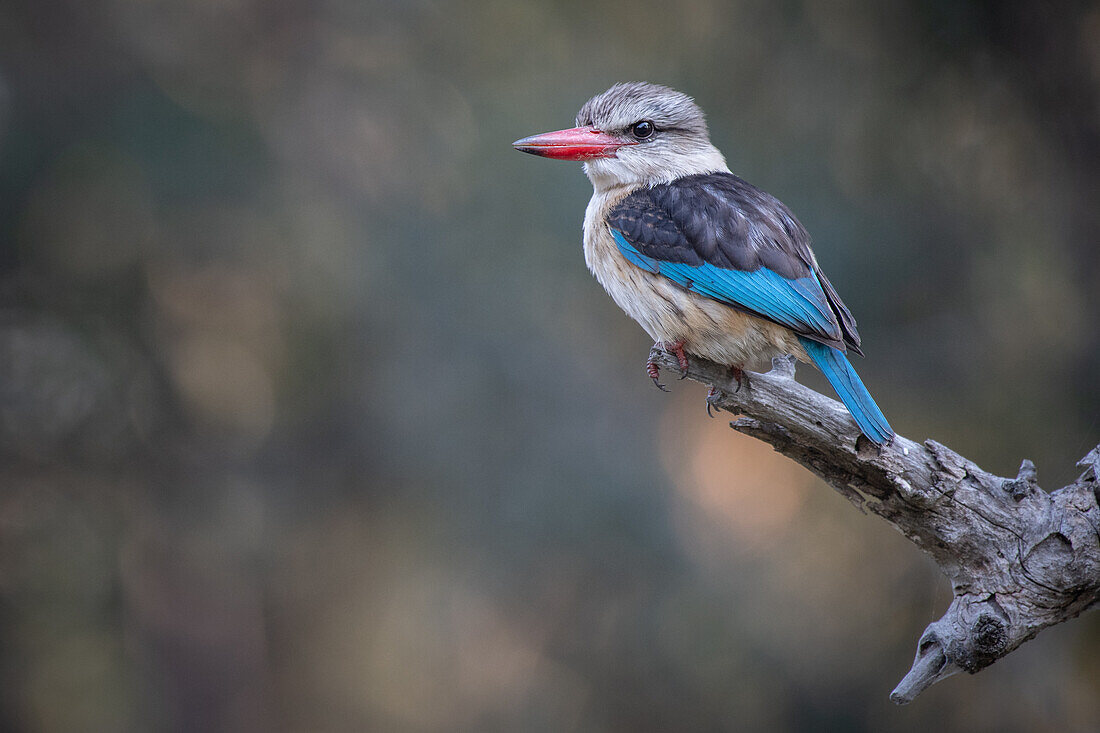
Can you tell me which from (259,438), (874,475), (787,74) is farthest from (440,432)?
(874,475)

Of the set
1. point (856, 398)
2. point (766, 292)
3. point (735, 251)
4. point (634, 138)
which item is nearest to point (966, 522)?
point (856, 398)

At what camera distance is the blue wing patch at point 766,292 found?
2965mm

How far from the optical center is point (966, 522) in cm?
292

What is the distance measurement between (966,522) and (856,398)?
0.49m

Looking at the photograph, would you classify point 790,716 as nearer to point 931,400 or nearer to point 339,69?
point 931,400

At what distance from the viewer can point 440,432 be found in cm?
652

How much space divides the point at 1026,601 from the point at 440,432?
4.16 m

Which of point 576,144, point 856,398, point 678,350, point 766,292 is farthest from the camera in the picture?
point 576,144

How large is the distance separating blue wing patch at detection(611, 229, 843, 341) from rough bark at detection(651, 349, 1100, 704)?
0.62 ft

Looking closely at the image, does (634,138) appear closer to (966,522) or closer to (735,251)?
(735,251)

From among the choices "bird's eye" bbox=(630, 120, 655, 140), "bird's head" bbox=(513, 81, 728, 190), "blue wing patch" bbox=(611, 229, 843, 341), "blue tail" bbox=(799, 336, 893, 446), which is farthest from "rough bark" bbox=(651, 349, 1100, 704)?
"bird's eye" bbox=(630, 120, 655, 140)

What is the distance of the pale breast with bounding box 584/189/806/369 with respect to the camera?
10.1 feet

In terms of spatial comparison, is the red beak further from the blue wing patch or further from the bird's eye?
the blue wing patch

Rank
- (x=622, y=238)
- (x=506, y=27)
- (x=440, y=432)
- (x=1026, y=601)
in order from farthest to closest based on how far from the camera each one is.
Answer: (x=506, y=27)
(x=440, y=432)
(x=622, y=238)
(x=1026, y=601)
